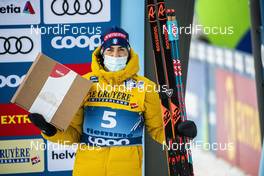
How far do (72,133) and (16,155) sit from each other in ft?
2.49

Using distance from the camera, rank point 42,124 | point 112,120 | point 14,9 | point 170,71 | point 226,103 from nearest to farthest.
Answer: point 42,124 → point 112,120 → point 170,71 → point 14,9 → point 226,103

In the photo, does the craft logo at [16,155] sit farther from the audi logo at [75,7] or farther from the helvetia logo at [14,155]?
the audi logo at [75,7]

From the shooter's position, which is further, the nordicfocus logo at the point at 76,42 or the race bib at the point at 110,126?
the nordicfocus logo at the point at 76,42

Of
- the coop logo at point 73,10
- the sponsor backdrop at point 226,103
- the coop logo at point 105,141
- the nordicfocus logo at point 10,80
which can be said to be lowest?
the sponsor backdrop at point 226,103

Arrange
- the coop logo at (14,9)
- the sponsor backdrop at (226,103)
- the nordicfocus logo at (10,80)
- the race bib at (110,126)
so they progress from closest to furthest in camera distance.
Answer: the race bib at (110,126), the coop logo at (14,9), the nordicfocus logo at (10,80), the sponsor backdrop at (226,103)

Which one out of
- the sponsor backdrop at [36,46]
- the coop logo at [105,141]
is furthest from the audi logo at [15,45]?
the coop logo at [105,141]

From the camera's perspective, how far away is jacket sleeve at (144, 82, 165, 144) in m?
4.23

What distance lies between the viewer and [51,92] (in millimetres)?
4113

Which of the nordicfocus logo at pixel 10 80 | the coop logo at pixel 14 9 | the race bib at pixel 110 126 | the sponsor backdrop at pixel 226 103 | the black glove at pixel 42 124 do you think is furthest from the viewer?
the sponsor backdrop at pixel 226 103

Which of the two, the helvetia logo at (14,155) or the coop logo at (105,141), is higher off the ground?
the coop logo at (105,141)

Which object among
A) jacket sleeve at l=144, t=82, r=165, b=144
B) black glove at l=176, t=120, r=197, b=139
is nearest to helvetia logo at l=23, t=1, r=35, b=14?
jacket sleeve at l=144, t=82, r=165, b=144

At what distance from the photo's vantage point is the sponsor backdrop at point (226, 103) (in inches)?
280

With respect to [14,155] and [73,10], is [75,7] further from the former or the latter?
[14,155]

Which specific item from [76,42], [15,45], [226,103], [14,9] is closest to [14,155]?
[15,45]
